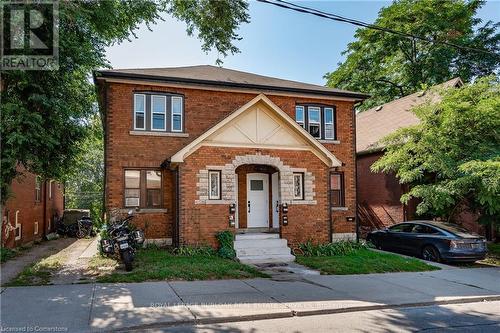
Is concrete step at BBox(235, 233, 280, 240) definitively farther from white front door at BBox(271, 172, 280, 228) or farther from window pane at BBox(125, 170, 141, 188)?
window pane at BBox(125, 170, 141, 188)

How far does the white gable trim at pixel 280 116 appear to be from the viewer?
13320 mm

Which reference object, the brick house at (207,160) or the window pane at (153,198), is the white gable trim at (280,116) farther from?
the window pane at (153,198)

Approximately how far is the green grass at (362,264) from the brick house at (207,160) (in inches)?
63.2

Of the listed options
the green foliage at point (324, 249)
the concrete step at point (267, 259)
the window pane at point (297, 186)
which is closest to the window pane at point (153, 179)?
the concrete step at point (267, 259)

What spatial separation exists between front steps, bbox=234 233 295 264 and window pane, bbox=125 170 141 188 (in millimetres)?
4246

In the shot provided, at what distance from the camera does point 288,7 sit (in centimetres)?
919

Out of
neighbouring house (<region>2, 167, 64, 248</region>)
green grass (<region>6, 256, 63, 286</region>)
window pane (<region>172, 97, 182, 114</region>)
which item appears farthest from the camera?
window pane (<region>172, 97, 182, 114</region>)

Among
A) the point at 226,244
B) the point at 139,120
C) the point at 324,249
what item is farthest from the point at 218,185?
the point at 324,249

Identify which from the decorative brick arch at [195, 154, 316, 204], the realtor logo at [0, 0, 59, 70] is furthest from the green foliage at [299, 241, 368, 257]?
the realtor logo at [0, 0, 59, 70]

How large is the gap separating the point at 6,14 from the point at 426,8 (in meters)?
25.7

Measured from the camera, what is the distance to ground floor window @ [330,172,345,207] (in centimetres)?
1727

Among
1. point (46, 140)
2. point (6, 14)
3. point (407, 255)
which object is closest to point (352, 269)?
point (407, 255)

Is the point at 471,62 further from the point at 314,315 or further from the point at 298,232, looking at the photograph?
the point at 314,315

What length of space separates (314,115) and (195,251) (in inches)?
318
